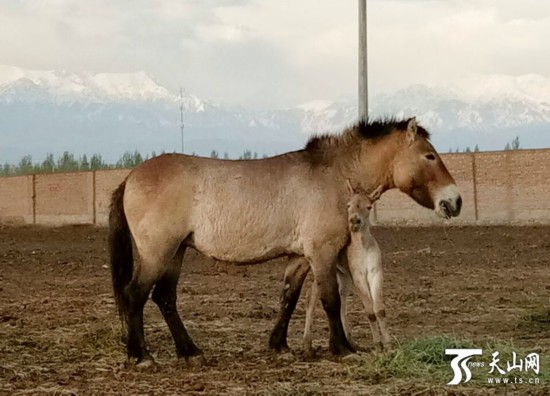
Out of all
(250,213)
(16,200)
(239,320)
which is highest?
(16,200)

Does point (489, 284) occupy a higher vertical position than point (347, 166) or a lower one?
lower

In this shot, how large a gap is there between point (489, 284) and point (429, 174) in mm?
5347

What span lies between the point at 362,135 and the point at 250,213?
1490 millimetres

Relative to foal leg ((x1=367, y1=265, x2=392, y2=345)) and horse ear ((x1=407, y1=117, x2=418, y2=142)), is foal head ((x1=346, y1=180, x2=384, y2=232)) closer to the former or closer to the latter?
foal leg ((x1=367, y1=265, x2=392, y2=345))

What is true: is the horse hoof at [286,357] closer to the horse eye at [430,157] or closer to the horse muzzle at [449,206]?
the horse muzzle at [449,206]

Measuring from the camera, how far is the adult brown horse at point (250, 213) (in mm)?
8758

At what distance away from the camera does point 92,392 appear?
24.6ft

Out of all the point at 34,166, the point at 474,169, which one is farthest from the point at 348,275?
the point at 34,166

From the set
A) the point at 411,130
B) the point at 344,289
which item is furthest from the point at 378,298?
the point at 411,130

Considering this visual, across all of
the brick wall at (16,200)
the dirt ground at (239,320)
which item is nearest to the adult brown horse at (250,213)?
the dirt ground at (239,320)

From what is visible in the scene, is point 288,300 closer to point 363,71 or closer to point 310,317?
point 310,317

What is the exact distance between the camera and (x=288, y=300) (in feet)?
30.2

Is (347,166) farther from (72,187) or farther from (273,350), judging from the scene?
(72,187)

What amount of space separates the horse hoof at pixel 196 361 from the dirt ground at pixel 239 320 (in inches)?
2.6
